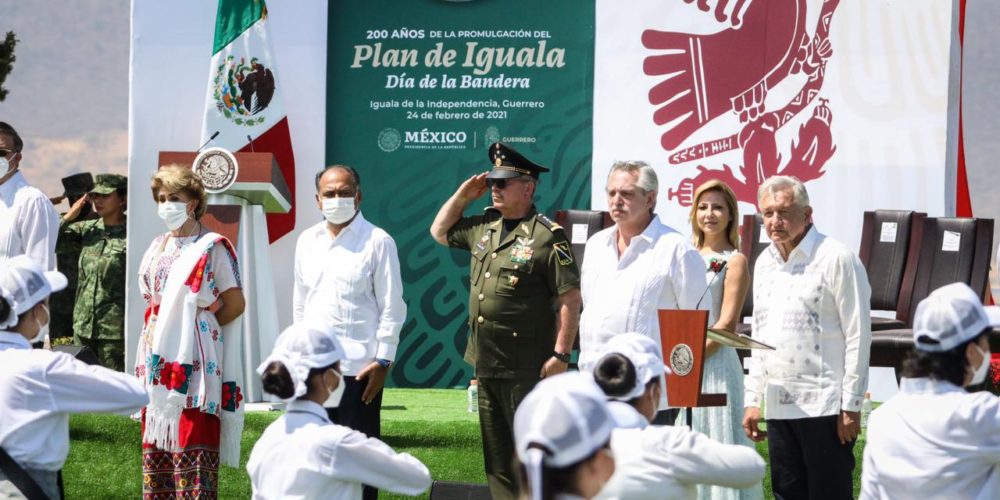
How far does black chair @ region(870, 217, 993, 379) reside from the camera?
25.5ft

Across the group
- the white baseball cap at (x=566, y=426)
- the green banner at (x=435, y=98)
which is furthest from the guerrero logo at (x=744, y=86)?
the white baseball cap at (x=566, y=426)

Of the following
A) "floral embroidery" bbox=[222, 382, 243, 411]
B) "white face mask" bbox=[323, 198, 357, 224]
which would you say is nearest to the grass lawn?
"floral embroidery" bbox=[222, 382, 243, 411]

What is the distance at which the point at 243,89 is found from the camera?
28.3 feet

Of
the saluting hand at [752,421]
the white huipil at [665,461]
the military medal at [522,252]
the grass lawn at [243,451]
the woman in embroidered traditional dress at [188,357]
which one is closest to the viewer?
the white huipil at [665,461]

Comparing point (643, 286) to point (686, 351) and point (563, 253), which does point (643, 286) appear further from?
point (563, 253)

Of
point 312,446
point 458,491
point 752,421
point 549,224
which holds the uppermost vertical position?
point 549,224

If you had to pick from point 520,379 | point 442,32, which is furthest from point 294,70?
point 520,379

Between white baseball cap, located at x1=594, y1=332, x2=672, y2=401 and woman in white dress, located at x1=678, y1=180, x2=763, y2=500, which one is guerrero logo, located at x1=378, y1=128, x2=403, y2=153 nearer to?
woman in white dress, located at x1=678, y1=180, x2=763, y2=500

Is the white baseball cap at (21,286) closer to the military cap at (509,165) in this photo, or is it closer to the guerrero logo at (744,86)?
the military cap at (509,165)

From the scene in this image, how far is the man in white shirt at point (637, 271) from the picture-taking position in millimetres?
4746

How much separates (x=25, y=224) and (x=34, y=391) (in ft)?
6.28

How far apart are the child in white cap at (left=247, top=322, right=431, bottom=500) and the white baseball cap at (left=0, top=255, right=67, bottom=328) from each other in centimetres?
80

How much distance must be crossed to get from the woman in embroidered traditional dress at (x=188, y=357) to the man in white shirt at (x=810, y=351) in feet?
6.91

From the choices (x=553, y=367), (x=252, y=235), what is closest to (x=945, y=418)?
(x=553, y=367)
